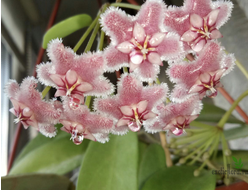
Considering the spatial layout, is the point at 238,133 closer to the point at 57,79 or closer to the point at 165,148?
the point at 165,148

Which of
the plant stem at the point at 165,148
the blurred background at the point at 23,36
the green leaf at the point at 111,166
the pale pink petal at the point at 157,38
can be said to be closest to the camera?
the pale pink petal at the point at 157,38

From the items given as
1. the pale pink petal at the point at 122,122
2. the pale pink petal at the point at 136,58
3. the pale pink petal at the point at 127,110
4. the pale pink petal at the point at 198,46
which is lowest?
the pale pink petal at the point at 122,122

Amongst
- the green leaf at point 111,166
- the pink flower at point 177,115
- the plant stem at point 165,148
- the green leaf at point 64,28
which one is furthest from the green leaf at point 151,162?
the green leaf at point 64,28

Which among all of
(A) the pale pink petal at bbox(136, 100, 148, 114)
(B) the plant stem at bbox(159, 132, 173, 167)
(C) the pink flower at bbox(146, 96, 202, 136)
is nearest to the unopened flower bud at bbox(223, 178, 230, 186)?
(B) the plant stem at bbox(159, 132, 173, 167)

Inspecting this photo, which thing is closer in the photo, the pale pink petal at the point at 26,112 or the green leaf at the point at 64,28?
the pale pink petal at the point at 26,112

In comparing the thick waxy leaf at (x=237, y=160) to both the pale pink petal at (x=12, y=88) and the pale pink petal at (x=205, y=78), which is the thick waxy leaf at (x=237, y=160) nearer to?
the pale pink petal at (x=205, y=78)

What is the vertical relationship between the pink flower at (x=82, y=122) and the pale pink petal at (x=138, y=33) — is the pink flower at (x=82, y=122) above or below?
below

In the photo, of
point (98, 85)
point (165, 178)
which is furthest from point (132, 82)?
point (165, 178)
